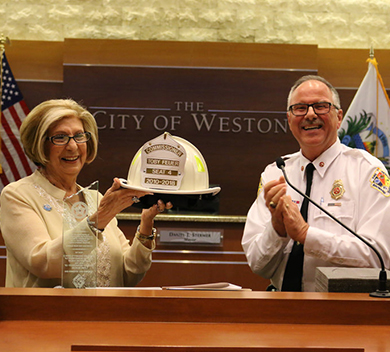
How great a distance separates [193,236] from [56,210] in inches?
90.2

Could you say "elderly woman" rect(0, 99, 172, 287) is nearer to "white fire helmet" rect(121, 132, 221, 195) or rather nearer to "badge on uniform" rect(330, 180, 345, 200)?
"white fire helmet" rect(121, 132, 221, 195)

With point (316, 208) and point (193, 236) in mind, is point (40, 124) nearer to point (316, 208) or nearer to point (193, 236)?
point (316, 208)

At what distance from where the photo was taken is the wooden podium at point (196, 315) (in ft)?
4.21

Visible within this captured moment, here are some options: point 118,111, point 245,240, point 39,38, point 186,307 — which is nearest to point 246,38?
point 118,111

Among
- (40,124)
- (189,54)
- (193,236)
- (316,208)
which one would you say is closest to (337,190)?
(316,208)

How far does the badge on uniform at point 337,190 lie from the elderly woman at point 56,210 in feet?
2.49

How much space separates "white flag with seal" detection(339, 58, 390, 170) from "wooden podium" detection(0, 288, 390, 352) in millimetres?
3152

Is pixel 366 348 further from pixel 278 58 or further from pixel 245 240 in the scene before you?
pixel 278 58

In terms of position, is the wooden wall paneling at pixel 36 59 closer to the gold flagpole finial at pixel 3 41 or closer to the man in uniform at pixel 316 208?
the gold flagpole finial at pixel 3 41

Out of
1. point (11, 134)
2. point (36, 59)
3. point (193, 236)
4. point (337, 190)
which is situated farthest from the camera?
point (36, 59)

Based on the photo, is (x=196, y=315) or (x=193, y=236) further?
(x=193, y=236)

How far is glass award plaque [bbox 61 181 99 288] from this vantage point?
1.62 m

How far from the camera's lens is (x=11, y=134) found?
4664mm

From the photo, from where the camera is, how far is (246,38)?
516cm
